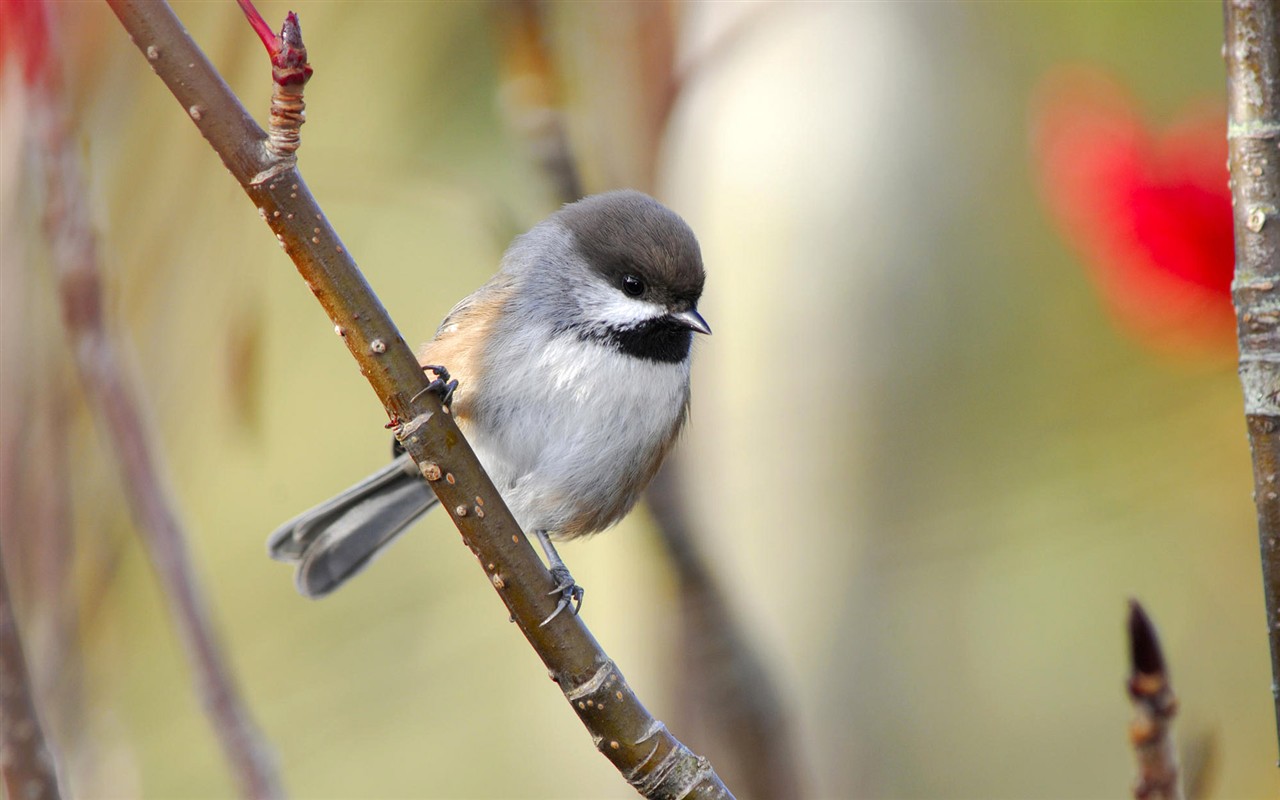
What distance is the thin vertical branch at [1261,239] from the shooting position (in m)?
1.14

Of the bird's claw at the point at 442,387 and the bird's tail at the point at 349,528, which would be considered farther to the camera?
the bird's tail at the point at 349,528

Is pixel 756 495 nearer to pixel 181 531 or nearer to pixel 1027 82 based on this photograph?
pixel 1027 82

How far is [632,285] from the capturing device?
231 centimetres

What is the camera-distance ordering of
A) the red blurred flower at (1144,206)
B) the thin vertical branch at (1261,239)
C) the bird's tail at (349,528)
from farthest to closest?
1. the bird's tail at (349,528)
2. the red blurred flower at (1144,206)
3. the thin vertical branch at (1261,239)

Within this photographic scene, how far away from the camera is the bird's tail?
2406mm

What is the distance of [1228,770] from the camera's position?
4.09m

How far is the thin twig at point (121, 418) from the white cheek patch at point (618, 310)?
1.18m

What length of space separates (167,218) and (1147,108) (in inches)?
71.7

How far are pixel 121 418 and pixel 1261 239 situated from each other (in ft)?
3.94

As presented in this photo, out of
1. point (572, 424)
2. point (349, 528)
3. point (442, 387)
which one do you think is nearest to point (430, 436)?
point (442, 387)

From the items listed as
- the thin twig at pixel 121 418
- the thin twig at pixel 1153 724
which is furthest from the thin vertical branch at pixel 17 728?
the thin twig at pixel 1153 724

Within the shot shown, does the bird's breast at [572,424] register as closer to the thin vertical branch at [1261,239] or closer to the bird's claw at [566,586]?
the bird's claw at [566,586]

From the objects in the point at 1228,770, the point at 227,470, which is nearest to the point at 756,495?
the point at 1228,770

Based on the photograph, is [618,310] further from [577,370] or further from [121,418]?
[121,418]
